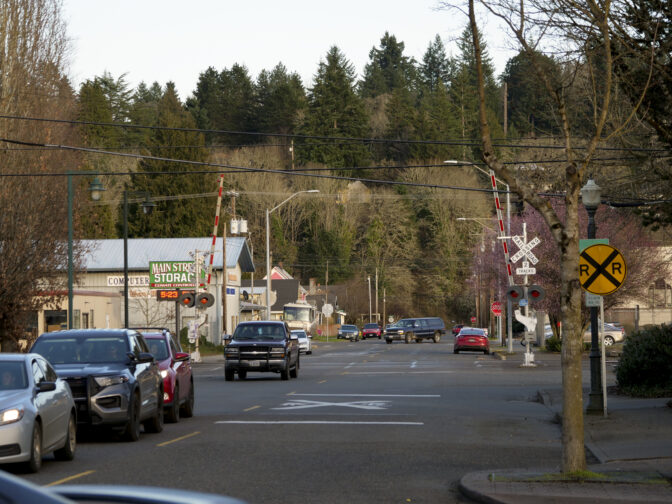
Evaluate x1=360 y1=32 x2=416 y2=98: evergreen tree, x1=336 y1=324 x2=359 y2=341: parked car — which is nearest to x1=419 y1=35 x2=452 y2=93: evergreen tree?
x1=360 y1=32 x2=416 y2=98: evergreen tree

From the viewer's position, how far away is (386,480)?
1232cm

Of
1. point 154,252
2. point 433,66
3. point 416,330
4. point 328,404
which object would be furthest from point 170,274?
point 433,66

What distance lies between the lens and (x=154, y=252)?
70.1 m

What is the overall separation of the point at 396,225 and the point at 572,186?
325 ft

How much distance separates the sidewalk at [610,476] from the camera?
10.7m

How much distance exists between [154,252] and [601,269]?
2176 inches

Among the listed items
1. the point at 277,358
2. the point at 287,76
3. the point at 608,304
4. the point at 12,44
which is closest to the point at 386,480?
the point at 277,358

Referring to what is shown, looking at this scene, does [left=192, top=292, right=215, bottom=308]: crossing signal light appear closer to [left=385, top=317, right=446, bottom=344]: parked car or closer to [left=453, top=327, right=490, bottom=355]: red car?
[left=453, top=327, right=490, bottom=355]: red car

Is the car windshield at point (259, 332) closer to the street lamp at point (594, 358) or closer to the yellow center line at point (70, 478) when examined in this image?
the street lamp at point (594, 358)

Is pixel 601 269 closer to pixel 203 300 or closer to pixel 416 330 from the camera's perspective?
pixel 203 300

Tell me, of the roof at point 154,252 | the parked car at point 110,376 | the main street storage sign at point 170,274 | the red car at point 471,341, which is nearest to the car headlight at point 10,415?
the parked car at point 110,376

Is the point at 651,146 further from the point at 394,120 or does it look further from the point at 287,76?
the point at 287,76

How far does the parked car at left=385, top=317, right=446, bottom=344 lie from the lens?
8200 cm

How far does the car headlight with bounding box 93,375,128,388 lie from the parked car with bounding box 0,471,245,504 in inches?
482
